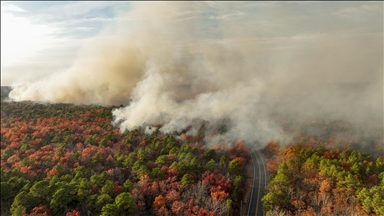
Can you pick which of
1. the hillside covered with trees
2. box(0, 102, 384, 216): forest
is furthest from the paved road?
the hillside covered with trees

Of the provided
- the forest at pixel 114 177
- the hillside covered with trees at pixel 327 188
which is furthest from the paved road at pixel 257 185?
the hillside covered with trees at pixel 327 188

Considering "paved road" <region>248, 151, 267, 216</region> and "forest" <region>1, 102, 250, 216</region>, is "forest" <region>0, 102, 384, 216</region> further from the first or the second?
"paved road" <region>248, 151, 267, 216</region>

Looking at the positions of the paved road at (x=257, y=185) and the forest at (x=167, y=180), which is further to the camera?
the paved road at (x=257, y=185)

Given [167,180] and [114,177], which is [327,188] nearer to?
[167,180]

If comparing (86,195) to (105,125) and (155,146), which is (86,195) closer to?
(155,146)

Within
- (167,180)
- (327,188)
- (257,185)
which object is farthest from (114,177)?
(327,188)

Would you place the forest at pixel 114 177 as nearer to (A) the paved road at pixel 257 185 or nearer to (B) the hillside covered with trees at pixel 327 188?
(A) the paved road at pixel 257 185
